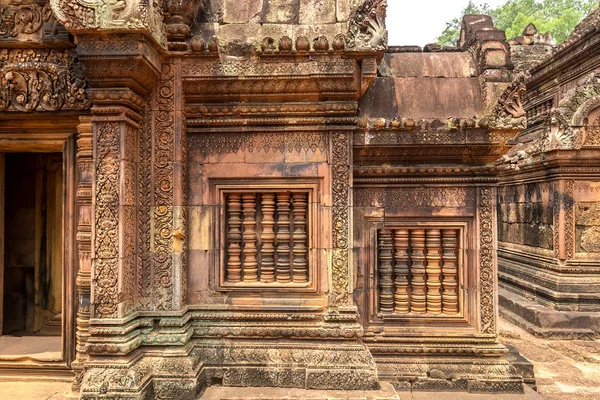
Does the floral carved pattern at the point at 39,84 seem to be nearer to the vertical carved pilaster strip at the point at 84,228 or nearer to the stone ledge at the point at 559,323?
the vertical carved pilaster strip at the point at 84,228

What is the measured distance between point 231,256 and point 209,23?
8.80 feet

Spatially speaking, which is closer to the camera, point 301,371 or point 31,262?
point 301,371

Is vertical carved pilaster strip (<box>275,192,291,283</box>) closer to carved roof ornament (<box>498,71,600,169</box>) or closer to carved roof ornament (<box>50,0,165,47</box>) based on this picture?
carved roof ornament (<box>50,0,165,47</box>)

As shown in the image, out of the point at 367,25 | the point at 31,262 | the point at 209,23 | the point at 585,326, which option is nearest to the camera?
the point at 367,25

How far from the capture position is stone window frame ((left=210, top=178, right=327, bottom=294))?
446 centimetres

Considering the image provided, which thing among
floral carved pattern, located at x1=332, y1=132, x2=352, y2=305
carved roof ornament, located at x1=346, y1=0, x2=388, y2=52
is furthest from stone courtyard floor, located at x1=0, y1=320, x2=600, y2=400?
carved roof ornament, located at x1=346, y1=0, x2=388, y2=52

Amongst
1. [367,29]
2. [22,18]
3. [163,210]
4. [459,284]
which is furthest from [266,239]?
[22,18]

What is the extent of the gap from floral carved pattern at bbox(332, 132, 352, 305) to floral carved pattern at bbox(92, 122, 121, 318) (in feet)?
7.48

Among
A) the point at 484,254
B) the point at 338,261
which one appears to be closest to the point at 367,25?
the point at 338,261

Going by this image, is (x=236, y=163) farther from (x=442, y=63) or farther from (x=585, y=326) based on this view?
(x=585, y=326)

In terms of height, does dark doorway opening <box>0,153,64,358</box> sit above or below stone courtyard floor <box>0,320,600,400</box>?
above

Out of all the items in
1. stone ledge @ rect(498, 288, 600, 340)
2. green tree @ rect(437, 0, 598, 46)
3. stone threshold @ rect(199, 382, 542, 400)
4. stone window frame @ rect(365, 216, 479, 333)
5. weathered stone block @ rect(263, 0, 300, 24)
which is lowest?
stone ledge @ rect(498, 288, 600, 340)

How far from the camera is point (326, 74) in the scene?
4211 millimetres

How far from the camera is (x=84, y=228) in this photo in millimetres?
4246
